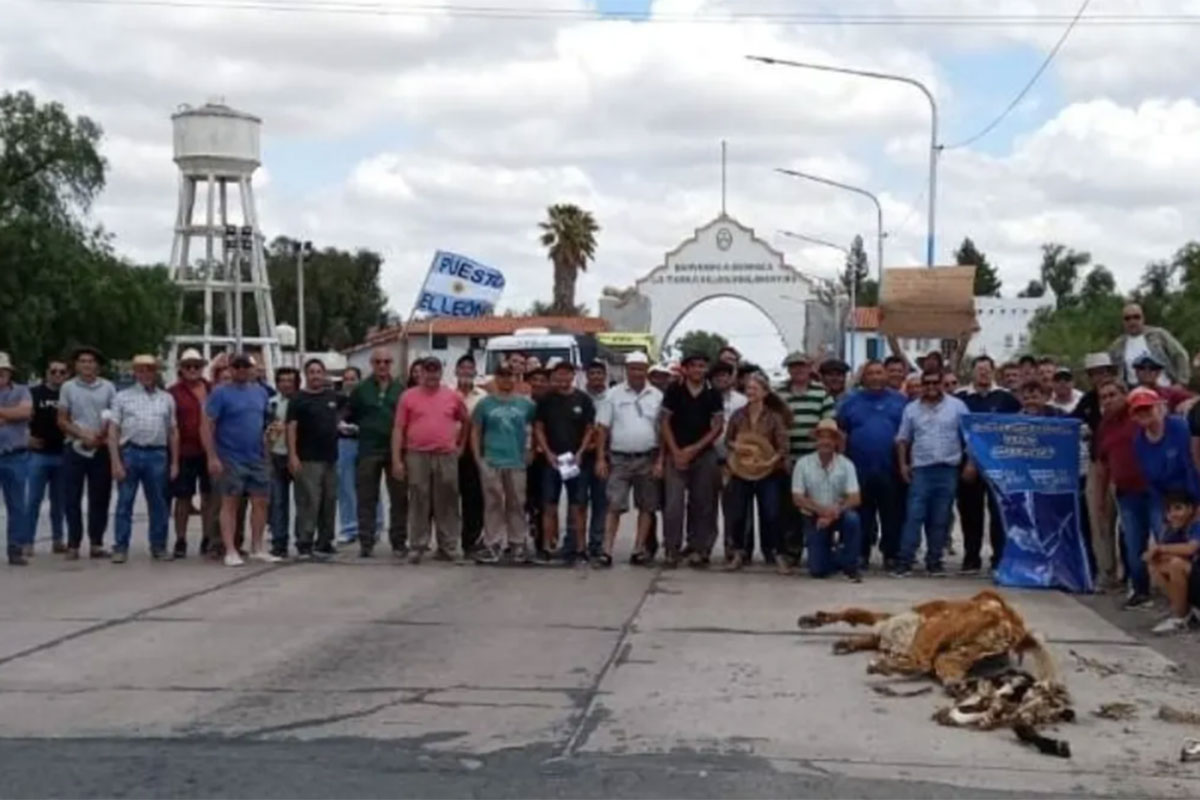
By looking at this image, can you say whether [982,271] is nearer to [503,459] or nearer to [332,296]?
[332,296]

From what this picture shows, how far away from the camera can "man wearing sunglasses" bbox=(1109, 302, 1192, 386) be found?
1487cm

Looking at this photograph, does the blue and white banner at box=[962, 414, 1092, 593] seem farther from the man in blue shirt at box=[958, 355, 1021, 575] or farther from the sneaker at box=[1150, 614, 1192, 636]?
the sneaker at box=[1150, 614, 1192, 636]

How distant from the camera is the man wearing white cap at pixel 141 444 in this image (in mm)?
15648

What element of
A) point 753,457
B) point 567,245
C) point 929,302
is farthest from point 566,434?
point 567,245

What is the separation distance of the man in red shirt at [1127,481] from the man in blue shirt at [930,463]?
150cm

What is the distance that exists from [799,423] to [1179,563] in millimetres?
4234

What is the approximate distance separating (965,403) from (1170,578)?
12.8 feet

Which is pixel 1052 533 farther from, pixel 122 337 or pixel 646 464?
pixel 122 337

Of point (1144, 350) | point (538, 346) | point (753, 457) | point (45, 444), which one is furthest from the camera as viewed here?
point (538, 346)

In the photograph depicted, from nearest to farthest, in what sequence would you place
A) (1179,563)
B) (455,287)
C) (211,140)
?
(1179,563)
(455,287)
(211,140)

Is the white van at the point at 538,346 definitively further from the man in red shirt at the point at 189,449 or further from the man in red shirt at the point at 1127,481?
the man in red shirt at the point at 1127,481

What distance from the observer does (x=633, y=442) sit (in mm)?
15789

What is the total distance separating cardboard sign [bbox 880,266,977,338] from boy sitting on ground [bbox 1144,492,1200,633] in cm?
705

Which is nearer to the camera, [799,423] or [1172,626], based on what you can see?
[1172,626]
